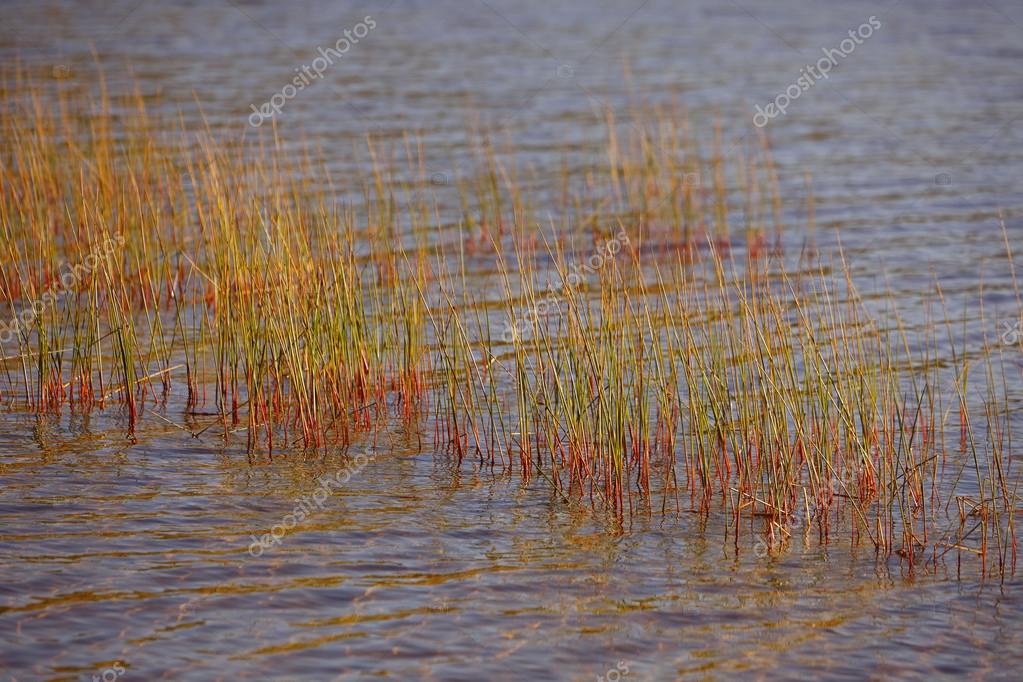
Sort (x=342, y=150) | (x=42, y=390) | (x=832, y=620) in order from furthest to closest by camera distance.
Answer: (x=342, y=150) → (x=42, y=390) → (x=832, y=620)

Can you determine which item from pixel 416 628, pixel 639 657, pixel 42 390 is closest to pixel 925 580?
pixel 639 657

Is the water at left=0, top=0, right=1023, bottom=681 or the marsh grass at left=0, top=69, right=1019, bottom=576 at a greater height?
the marsh grass at left=0, top=69, right=1019, bottom=576

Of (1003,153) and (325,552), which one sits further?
(1003,153)

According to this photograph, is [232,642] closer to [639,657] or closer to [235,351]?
[639,657]

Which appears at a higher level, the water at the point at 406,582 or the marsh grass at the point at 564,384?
the marsh grass at the point at 564,384

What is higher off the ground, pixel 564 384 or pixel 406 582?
pixel 564 384

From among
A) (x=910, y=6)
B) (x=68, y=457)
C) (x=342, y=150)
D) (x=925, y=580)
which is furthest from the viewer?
(x=910, y=6)

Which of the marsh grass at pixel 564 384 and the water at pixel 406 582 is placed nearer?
the water at pixel 406 582

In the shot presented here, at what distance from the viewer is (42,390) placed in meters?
5.31

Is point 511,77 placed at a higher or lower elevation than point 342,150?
higher

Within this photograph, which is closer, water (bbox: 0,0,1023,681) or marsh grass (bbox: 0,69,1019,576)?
water (bbox: 0,0,1023,681)

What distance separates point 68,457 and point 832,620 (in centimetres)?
298

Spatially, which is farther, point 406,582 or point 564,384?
point 564,384

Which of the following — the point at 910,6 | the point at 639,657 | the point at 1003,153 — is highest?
the point at 910,6
